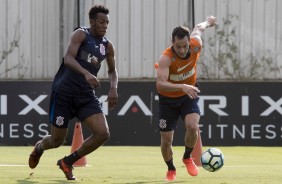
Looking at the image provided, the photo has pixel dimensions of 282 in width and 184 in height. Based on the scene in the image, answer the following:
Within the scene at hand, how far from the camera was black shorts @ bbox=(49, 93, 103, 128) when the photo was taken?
12438 millimetres

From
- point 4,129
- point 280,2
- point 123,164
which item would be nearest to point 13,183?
point 123,164

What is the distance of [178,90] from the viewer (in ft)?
43.5

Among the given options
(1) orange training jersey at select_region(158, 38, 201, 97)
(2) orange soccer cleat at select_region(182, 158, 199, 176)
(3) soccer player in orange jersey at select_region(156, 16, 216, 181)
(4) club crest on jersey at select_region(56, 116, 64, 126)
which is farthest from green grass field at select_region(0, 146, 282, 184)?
(1) orange training jersey at select_region(158, 38, 201, 97)

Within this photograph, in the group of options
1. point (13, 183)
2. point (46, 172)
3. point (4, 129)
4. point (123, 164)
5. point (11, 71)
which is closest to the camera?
point (13, 183)

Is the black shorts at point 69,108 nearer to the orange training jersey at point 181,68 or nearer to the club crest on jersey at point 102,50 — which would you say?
the club crest on jersey at point 102,50

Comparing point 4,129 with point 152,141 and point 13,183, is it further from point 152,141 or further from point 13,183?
point 13,183

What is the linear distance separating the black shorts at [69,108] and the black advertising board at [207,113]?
1001 centimetres

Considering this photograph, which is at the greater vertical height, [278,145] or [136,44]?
[136,44]

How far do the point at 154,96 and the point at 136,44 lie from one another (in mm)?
4259

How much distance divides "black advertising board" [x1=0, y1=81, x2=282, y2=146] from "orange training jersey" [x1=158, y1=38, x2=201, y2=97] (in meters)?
9.21

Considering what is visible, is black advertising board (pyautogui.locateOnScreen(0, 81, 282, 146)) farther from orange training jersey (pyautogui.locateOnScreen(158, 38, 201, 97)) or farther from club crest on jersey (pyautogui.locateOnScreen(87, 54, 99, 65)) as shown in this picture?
club crest on jersey (pyautogui.locateOnScreen(87, 54, 99, 65))

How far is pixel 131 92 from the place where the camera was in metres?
22.8

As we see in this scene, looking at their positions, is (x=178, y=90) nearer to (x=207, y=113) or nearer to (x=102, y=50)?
(x=102, y=50)

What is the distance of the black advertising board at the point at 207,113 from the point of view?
22594mm
